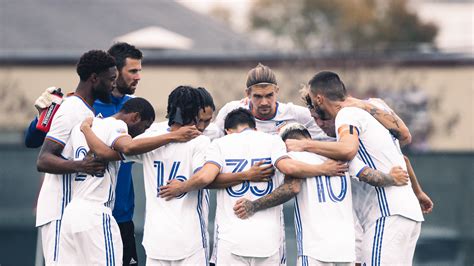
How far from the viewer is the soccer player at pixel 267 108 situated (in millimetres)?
9734

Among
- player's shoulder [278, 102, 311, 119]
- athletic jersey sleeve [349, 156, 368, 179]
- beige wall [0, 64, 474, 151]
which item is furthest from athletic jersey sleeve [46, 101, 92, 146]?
beige wall [0, 64, 474, 151]

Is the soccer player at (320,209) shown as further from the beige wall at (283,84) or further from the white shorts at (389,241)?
the beige wall at (283,84)

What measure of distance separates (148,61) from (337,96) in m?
24.4

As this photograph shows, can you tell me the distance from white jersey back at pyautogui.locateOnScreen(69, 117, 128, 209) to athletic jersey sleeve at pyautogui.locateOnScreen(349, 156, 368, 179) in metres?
2.05

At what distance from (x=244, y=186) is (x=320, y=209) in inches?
28.0

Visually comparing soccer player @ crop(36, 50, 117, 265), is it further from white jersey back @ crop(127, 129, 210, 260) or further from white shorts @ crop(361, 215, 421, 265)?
white shorts @ crop(361, 215, 421, 265)

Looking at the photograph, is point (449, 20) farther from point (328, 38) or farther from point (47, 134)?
point (47, 134)

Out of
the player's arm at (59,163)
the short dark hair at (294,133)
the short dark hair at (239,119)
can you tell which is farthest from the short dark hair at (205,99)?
the player's arm at (59,163)

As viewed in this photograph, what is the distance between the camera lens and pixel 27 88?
33438mm

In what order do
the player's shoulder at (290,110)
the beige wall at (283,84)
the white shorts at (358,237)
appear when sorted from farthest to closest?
the beige wall at (283,84) → the player's shoulder at (290,110) → the white shorts at (358,237)

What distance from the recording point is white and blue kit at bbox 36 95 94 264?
358 inches

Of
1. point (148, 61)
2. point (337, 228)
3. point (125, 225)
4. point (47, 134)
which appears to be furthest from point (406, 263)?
point (148, 61)

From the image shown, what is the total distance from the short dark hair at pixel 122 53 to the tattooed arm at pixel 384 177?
2.72 m

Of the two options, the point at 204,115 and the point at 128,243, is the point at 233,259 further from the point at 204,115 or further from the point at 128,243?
the point at 128,243
